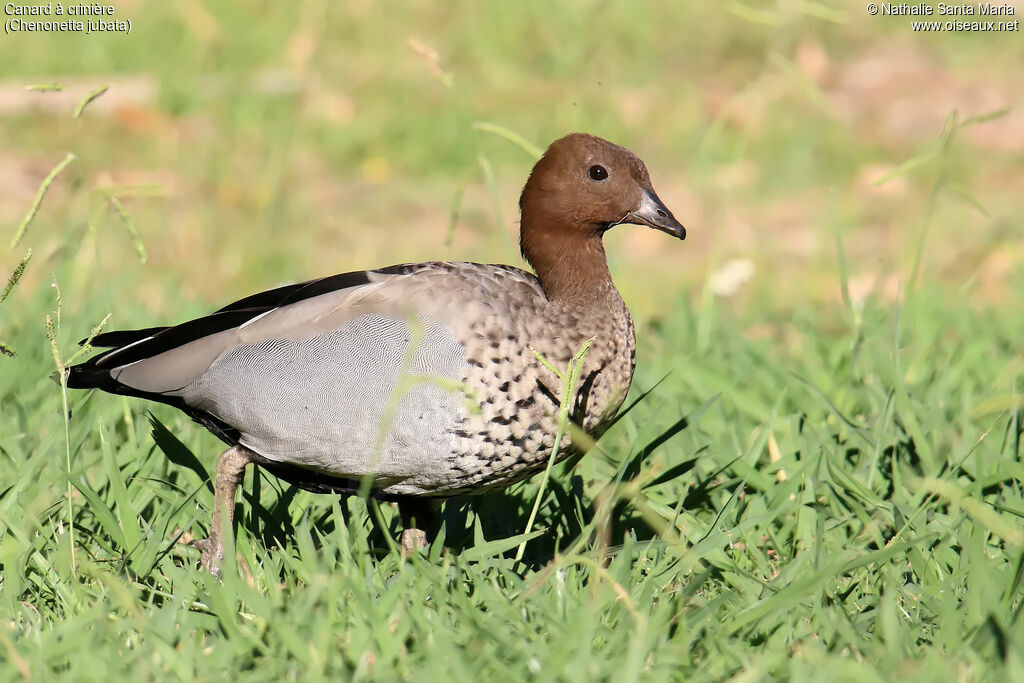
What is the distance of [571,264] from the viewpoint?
12.0ft

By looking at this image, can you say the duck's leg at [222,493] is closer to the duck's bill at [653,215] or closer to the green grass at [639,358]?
the green grass at [639,358]

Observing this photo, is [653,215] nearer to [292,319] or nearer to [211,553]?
[292,319]

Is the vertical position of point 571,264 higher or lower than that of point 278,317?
higher

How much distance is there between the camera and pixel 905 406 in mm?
4020

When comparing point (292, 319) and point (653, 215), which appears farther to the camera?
point (653, 215)

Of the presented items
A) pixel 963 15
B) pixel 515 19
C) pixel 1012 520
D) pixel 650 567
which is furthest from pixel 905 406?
pixel 963 15

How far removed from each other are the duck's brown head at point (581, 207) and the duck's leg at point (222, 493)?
3.31 feet

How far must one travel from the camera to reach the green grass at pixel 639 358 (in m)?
2.83

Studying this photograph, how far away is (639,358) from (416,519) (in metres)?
1.69

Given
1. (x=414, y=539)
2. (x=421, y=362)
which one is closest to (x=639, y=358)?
(x=414, y=539)

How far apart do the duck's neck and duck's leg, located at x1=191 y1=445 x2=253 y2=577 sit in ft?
3.29

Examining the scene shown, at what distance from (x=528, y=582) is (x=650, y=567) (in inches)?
15.3

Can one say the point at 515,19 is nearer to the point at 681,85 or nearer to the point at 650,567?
the point at 681,85

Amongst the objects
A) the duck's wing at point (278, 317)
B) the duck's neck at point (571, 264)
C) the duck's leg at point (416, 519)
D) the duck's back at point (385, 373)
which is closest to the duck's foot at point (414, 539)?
the duck's leg at point (416, 519)
